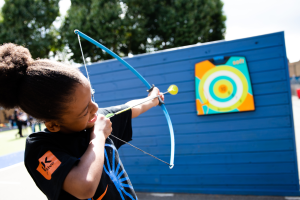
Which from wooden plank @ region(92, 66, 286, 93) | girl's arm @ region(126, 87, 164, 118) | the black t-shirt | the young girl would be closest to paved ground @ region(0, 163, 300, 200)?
wooden plank @ region(92, 66, 286, 93)

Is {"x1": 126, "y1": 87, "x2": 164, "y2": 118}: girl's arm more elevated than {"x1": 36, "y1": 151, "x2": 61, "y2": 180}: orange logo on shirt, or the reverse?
{"x1": 126, "y1": 87, "x2": 164, "y2": 118}: girl's arm

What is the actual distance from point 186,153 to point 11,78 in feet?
7.42

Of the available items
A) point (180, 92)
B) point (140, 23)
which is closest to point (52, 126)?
point (180, 92)

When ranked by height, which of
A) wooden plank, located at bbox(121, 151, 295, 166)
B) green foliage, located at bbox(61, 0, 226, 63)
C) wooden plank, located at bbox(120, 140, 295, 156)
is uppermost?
green foliage, located at bbox(61, 0, 226, 63)

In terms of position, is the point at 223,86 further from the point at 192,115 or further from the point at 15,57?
the point at 15,57

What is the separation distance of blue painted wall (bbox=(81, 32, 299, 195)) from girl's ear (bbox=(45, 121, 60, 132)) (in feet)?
6.28

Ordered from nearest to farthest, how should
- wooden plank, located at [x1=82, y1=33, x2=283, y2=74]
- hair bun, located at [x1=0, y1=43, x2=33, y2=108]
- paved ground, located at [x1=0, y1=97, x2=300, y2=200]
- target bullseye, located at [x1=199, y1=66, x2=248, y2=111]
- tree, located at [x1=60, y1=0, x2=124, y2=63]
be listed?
hair bun, located at [x1=0, y1=43, x2=33, y2=108] → wooden plank, located at [x1=82, y1=33, x2=283, y2=74] → target bullseye, located at [x1=199, y1=66, x2=248, y2=111] → paved ground, located at [x1=0, y1=97, x2=300, y2=200] → tree, located at [x1=60, y1=0, x2=124, y2=63]

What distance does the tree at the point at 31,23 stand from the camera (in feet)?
32.2

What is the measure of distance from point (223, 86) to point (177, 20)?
26.5 ft

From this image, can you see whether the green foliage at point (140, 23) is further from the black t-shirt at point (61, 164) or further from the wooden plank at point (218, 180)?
the black t-shirt at point (61, 164)

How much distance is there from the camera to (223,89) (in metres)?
2.37

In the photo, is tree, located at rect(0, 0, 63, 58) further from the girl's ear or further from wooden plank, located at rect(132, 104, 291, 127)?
the girl's ear

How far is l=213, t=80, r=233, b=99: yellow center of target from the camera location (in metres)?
2.35

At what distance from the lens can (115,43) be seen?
388 inches
